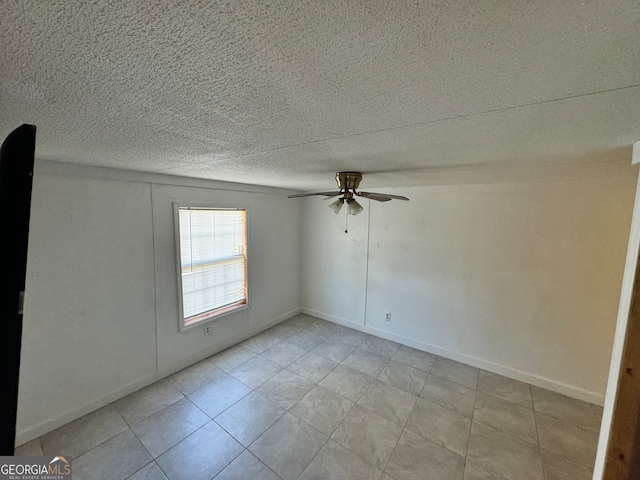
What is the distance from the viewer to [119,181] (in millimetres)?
2297

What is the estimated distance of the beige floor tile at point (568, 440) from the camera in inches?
74.0

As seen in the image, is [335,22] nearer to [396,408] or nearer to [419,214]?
[396,408]

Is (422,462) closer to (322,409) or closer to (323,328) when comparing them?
(322,409)

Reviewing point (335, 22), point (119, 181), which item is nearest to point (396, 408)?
point (335, 22)

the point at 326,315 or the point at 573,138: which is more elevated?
the point at 573,138

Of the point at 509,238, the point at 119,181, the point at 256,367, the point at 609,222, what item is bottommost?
the point at 256,367

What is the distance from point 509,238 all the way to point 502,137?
2025 mm

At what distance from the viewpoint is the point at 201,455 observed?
Result: 6.05 feet

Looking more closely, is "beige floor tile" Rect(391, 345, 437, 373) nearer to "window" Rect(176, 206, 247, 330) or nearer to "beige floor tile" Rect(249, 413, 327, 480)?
"beige floor tile" Rect(249, 413, 327, 480)

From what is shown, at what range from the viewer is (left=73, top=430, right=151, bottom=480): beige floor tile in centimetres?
168

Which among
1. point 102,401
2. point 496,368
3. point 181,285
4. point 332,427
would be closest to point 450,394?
point 496,368

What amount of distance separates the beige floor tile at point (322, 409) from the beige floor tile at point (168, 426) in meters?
0.85

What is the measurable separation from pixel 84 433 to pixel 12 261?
2.38 m

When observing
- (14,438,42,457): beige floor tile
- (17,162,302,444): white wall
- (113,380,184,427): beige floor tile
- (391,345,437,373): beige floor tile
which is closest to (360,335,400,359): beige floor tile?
(391,345,437,373): beige floor tile
